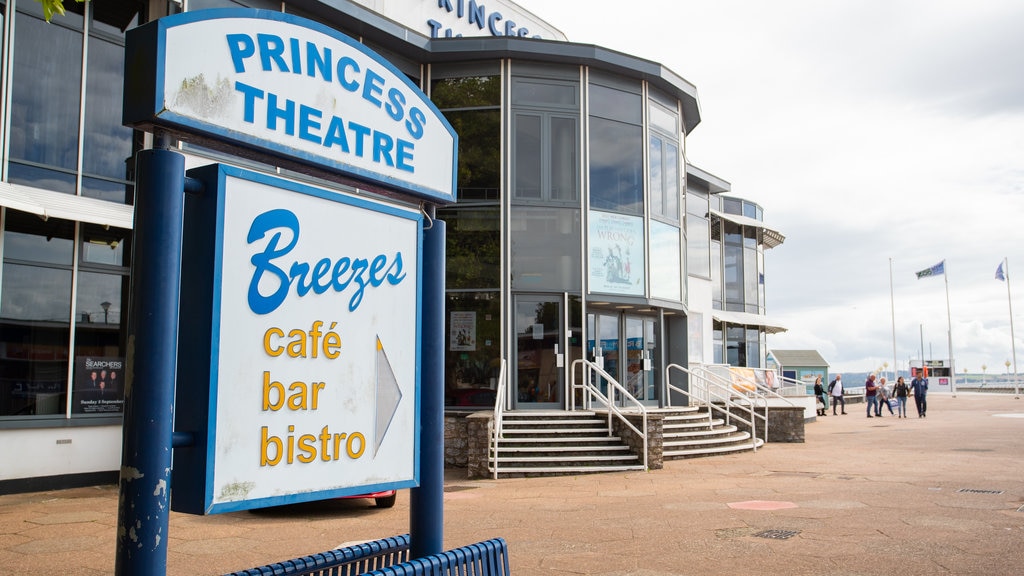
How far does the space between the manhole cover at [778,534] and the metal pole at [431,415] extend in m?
4.57

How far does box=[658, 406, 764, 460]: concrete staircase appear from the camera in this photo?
15195 millimetres

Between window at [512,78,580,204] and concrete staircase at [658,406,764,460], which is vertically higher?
window at [512,78,580,204]

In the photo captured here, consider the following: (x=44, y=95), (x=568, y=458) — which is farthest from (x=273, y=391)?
(x=44, y=95)

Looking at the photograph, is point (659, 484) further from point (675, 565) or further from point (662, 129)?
point (662, 129)

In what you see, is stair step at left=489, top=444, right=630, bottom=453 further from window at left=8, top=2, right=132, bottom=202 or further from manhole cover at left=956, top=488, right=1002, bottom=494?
window at left=8, top=2, right=132, bottom=202

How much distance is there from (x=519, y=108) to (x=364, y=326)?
13343mm

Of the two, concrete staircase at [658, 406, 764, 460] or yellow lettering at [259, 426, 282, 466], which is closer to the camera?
yellow lettering at [259, 426, 282, 466]

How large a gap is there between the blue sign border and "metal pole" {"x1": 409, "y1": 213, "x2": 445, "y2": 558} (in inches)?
37.1

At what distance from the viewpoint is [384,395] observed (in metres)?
3.94

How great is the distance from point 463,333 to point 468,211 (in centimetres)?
246

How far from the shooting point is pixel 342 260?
378 cm

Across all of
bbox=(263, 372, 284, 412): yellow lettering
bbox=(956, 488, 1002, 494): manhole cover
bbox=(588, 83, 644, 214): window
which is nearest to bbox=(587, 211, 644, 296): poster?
bbox=(588, 83, 644, 214): window

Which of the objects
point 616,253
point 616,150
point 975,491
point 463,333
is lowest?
point 975,491

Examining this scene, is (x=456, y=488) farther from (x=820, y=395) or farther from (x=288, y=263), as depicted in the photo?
(x=820, y=395)
